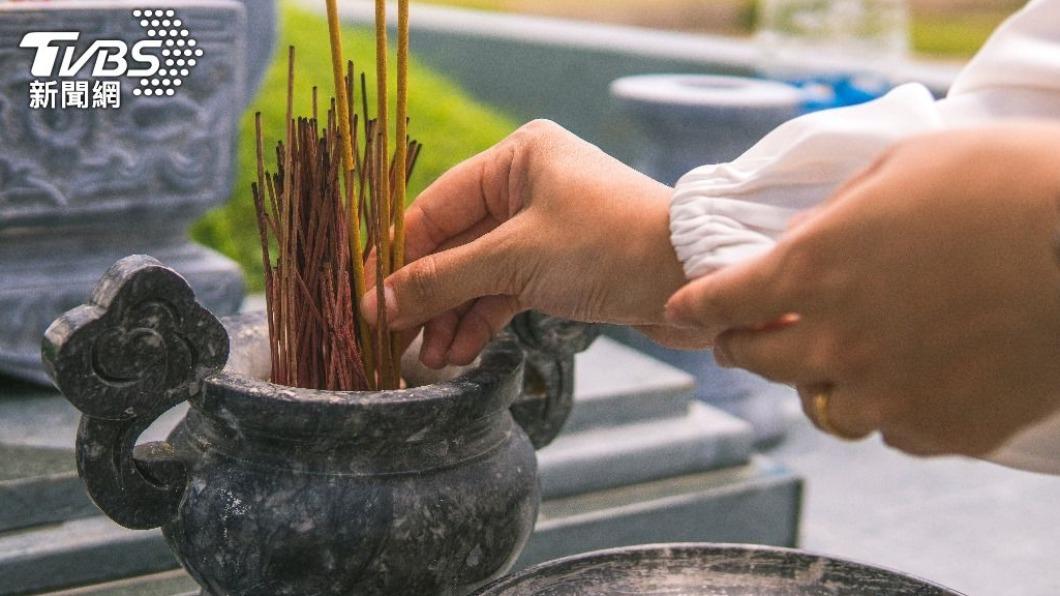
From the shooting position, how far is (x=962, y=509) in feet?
7.95

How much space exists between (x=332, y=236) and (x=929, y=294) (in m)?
0.50

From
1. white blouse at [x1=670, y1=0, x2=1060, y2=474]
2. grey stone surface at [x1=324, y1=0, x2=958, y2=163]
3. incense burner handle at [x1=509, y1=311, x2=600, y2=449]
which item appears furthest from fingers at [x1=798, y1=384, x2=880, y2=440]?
grey stone surface at [x1=324, y1=0, x2=958, y2=163]

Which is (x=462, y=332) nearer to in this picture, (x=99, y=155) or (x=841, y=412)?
(x=841, y=412)

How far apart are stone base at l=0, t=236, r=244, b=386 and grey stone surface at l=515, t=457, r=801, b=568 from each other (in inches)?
27.2

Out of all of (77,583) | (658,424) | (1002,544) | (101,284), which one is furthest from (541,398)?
(1002,544)

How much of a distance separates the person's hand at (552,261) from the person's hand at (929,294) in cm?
21

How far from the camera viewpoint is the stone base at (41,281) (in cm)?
182

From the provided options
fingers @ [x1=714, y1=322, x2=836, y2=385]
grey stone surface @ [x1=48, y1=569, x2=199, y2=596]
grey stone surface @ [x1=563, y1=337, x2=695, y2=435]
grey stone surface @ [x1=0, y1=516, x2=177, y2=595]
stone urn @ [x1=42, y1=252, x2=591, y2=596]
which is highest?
fingers @ [x1=714, y1=322, x2=836, y2=385]

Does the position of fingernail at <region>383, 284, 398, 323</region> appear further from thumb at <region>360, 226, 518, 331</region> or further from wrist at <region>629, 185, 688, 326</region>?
wrist at <region>629, 185, 688, 326</region>

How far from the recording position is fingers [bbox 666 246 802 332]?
763 mm

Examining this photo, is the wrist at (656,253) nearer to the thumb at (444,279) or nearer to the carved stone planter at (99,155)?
the thumb at (444,279)

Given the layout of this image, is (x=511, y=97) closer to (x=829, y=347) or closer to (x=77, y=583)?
(x=77, y=583)

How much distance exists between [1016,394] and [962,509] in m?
1.82

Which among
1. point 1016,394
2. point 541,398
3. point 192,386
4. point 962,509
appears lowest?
point 962,509
